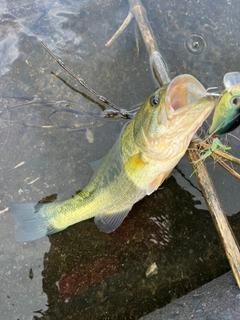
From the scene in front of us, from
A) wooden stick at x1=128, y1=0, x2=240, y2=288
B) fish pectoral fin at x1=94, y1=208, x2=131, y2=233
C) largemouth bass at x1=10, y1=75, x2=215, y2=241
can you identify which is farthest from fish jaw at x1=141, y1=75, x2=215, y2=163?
fish pectoral fin at x1=94, y1=208, x2=131, y2=233

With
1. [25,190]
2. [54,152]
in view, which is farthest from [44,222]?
[54,152]

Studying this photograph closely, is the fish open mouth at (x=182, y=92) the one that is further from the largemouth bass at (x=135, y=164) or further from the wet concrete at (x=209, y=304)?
the wet concrete at (x=209, y=304)

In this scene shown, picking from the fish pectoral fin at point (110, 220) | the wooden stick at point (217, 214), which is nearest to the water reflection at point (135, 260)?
the fish pectoral fin at point (110, 220)

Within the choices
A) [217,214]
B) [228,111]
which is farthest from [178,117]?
[217,214]

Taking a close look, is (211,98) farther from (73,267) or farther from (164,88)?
(73,267)

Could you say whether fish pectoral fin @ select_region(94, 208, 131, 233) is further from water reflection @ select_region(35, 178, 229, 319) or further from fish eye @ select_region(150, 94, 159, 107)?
fish eye @ select_region(150, 94, 159, 107)

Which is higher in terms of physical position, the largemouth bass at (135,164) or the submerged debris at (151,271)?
the largemouth bass at (135,164)
